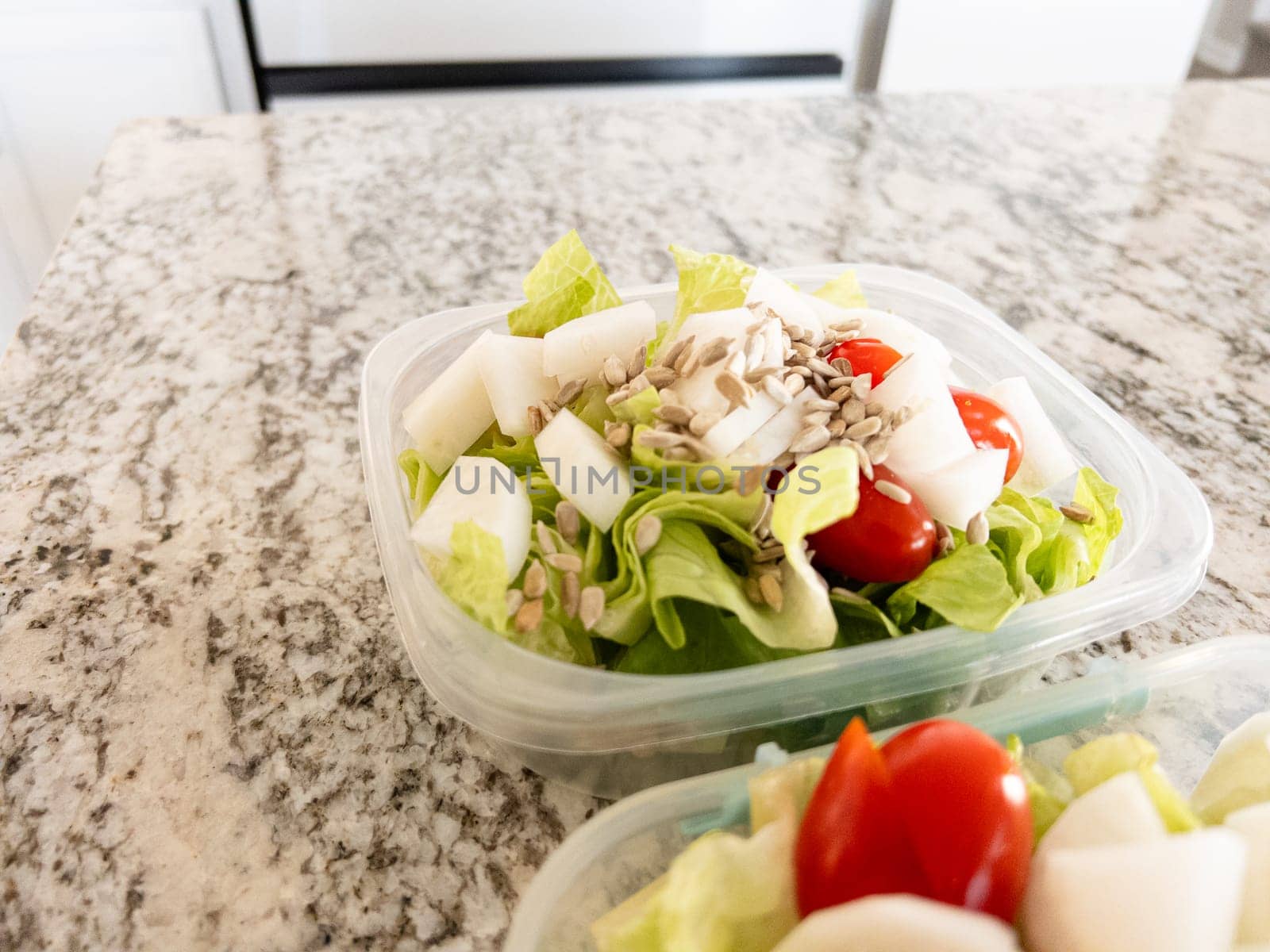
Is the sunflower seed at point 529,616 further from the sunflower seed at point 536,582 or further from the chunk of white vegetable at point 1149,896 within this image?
the chunk of white vegetable at point 1149,896

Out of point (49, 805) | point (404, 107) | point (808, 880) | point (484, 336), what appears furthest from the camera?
point (404, 107)

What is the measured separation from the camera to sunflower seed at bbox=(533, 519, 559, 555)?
0.66 m

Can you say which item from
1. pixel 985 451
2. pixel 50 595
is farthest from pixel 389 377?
pixel 985 451

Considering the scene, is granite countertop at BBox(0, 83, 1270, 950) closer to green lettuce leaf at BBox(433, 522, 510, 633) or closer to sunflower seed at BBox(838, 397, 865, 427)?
green lettuce leaf at BBox(433, 522, 510, 633)

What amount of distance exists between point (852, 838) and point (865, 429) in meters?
0.32

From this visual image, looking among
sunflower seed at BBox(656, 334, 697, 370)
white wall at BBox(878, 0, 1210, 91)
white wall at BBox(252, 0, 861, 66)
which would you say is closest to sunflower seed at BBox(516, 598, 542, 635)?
sunflower seed at BBox(656, 334, 697, 370)

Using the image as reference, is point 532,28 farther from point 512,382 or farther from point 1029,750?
point 1029,750

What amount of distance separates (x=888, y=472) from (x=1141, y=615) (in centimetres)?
22

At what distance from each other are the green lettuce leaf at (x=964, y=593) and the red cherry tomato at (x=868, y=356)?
174 mm

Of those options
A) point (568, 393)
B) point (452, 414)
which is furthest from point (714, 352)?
point (452, 414)

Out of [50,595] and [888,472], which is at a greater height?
[888,472]

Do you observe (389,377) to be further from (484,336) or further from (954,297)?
(954,297)

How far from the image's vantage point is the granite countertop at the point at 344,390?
2.10ft

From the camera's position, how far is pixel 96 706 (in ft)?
2.39
